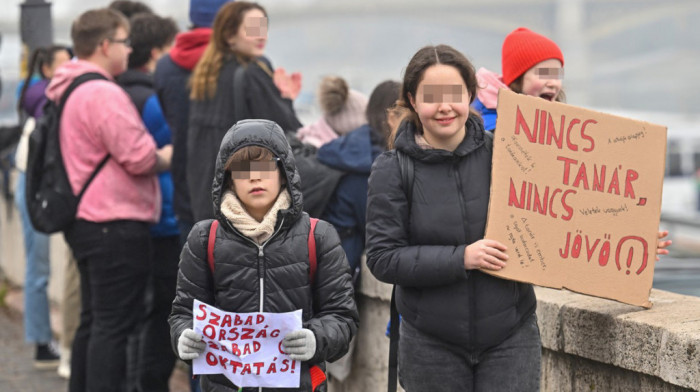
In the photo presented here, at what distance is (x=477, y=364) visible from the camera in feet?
11.5

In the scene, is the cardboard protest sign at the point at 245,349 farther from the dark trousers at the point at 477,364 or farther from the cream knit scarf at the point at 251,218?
the dark trousers at the point at 477,364

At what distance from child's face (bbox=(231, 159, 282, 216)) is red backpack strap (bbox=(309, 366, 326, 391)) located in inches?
19.7

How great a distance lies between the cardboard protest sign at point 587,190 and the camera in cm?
358

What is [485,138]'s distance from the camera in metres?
3.58

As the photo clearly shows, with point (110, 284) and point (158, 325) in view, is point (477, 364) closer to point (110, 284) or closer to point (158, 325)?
point (110, 284)

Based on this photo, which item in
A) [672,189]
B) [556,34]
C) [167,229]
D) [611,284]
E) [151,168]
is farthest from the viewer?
[556,34]

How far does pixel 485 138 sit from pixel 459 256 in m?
0.41

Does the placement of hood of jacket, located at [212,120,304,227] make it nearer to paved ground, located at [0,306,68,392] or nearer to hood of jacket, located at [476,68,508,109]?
hood of jacket, located at [476,68,508,109]

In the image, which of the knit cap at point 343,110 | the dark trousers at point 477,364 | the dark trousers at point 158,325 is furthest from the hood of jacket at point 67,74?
the dark trousers at point 477,364

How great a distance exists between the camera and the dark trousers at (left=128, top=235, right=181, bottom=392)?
5.69 metres

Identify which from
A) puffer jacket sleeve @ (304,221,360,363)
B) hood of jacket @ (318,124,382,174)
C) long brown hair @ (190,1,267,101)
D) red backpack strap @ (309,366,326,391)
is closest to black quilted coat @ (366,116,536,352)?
puffer jacket sleeve @ (304,221,360,363)

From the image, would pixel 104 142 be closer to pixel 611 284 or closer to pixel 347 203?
pixel 347 203

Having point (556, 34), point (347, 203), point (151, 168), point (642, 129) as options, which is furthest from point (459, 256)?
point (556, 34)

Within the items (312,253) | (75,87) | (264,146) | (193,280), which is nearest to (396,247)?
(312,253)
